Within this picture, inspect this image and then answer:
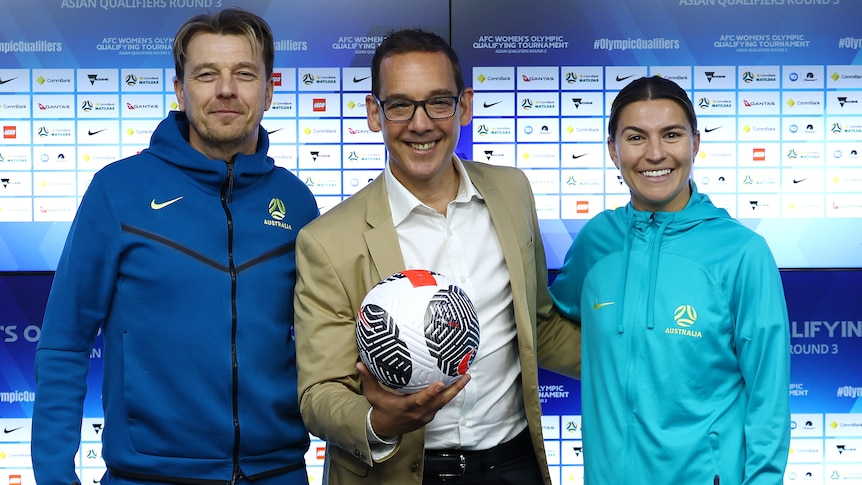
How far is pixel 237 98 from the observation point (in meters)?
2.20

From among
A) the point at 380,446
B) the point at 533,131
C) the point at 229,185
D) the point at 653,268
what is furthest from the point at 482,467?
the point at 533,131

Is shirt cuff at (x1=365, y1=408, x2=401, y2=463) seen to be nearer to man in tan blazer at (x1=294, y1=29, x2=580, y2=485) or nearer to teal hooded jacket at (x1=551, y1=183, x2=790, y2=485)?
man in tan blazer at (x1=294, y1=29, x2=580, y2=485)

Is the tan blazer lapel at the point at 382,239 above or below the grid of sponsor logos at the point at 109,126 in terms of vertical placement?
below

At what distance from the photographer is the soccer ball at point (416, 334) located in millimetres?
1766

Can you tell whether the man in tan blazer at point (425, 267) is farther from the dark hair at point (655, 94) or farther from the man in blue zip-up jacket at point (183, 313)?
the dark hair at point (655, 94)

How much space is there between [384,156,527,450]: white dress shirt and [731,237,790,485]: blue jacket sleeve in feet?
1.82

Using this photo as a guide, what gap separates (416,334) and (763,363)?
786 mm

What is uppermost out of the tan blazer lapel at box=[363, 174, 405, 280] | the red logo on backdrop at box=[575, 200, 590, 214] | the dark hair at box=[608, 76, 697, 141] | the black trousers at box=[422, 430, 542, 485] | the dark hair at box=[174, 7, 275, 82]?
the dark hair at box=[174, 7, 275, 82]

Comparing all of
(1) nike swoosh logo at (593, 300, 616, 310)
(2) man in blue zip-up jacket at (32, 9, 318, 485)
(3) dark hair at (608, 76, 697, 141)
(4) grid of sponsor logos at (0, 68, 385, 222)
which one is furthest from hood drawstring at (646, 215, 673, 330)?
→ (4) grid of sponsor logos at (0, 68, 385, 222)

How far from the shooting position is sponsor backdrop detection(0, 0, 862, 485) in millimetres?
3355

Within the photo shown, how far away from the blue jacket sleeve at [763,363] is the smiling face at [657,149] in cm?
26

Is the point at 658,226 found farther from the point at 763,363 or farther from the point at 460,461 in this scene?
the point at 460,461

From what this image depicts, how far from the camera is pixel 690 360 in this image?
2016 mm

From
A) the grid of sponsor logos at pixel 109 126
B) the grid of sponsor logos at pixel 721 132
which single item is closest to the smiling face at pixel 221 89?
the grid of sponsor logos at pixel 109 126
